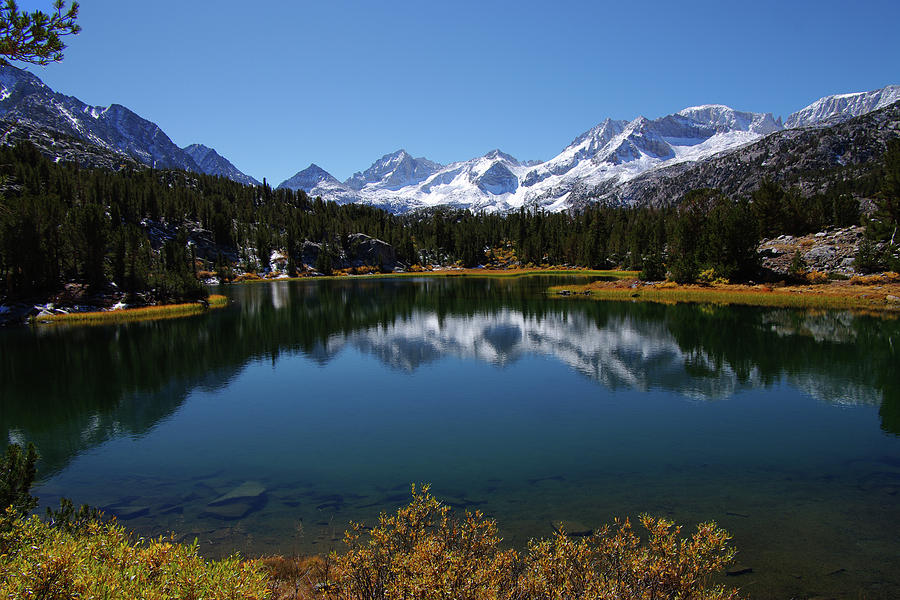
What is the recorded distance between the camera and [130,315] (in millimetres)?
59062

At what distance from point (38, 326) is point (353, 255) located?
120 m

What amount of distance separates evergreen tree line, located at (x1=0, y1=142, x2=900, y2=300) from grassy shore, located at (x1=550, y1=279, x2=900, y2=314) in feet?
17.1

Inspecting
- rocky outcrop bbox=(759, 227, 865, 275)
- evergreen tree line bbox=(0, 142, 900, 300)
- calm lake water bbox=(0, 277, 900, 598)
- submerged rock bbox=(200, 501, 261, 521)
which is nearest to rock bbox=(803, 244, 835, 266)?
rocky outcrop bbox=(759, 227, 865, 275)

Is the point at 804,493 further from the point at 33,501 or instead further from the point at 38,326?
the point at 38,326

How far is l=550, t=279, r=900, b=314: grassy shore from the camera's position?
4969 centimetres

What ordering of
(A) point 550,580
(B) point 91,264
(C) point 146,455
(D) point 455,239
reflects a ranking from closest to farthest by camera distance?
(A) point 550,580
(C) point 146,455
(B) point 91,264
(D) point 455,239

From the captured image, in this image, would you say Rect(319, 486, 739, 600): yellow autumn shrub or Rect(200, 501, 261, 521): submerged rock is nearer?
Rect(319, 486, 739, 600): yellow autumn shrub

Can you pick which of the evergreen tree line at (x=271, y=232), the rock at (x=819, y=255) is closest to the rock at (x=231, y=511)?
the evergreen tree line at (x=271, y=232)

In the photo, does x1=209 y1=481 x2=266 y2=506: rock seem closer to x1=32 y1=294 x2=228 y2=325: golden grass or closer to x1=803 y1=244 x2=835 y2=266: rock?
x1=32 y1=294 x2=228 y2=325: golden grass

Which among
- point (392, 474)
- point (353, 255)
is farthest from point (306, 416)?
point (353, 255)

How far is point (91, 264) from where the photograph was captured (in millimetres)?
63219

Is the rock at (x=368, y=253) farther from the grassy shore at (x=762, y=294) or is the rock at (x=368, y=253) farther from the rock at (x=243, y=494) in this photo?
the rock at (x=243, y=494)

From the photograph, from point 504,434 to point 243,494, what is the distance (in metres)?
9.32

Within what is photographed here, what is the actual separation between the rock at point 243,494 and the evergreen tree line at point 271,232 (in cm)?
898
